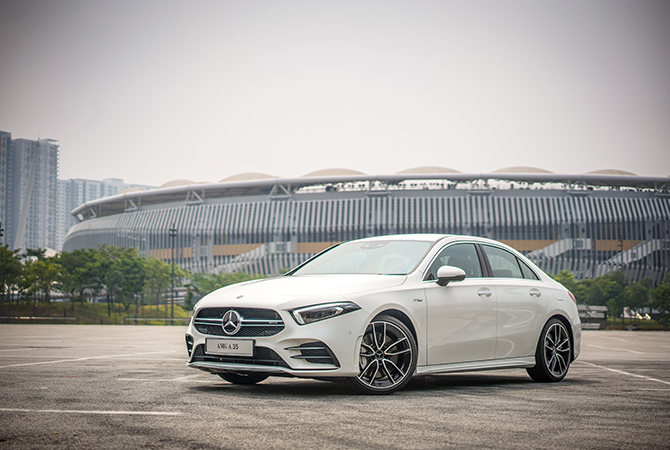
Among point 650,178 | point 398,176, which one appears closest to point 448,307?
point 398,176

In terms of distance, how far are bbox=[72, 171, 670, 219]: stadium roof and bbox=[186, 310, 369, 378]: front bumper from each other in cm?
7679

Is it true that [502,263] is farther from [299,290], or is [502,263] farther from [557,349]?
[299,290]

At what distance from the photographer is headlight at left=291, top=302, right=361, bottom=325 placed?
21.3ft

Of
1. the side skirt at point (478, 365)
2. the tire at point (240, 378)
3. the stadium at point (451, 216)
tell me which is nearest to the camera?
the side skirt at point (478, 365)

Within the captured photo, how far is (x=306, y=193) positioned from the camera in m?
87.0

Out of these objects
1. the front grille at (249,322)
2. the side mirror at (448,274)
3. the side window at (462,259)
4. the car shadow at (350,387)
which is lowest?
the car shadow at (350,387)

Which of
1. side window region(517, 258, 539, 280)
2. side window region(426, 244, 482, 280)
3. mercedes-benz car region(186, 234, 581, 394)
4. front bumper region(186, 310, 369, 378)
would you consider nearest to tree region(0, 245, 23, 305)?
mercedes-benz car region(186, 234, 581, 394)

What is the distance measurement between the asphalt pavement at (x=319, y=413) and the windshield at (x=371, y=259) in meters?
1.23

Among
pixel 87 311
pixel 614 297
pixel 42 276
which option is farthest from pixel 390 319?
pixel 614 297

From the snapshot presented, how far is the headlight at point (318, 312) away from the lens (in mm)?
6484

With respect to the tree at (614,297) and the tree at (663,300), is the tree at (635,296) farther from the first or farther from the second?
the tree at (663,300)

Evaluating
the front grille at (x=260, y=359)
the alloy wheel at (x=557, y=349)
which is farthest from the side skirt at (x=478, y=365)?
the front grille at (x=260, y=359)

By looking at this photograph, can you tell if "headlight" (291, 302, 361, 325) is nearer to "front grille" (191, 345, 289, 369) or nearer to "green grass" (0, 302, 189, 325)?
"front grille" (191, 345, 289, 369)

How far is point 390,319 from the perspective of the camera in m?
6.80
